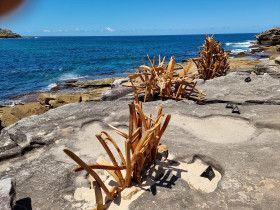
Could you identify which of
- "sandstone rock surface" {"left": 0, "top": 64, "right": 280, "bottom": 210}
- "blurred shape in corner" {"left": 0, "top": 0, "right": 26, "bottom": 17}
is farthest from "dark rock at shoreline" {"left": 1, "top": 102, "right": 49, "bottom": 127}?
"blurred shape in corner" {"left": 0, "top": 0, "right": 26, "bottom": 17}

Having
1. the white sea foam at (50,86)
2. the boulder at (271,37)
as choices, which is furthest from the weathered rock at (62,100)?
the boulder at (271,37)

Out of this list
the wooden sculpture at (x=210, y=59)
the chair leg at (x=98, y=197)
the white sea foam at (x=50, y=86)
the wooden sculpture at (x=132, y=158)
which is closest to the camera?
the chair leg at (x=98, y=197)

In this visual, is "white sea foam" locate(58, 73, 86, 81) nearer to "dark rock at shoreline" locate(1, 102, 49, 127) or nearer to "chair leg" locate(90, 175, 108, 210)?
"dark rock at shoreline" locate(1, 102, 49, 127)

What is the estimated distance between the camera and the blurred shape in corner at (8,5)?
0.33 meters

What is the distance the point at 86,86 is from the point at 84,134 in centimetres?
989

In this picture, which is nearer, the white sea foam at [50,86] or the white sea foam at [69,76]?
the white sea foam at [50,86]

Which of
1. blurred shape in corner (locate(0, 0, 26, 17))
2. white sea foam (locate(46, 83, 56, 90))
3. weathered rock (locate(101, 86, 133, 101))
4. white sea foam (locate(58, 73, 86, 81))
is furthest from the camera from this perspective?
white sea foam (locate(58, 73, 86, 81))

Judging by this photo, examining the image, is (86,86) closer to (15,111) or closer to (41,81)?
(41,81)

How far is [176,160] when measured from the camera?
7.17 ft

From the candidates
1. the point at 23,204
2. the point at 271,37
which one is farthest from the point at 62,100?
the point at 271,37

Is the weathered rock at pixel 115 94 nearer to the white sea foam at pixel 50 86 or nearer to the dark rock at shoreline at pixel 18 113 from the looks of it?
the dark rock at shoreline at pixel 18 113

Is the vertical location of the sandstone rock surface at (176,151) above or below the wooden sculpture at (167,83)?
below

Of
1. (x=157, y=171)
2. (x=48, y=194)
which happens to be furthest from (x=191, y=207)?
(x=48, y=194)

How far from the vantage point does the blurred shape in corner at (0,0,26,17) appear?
1.10ft
